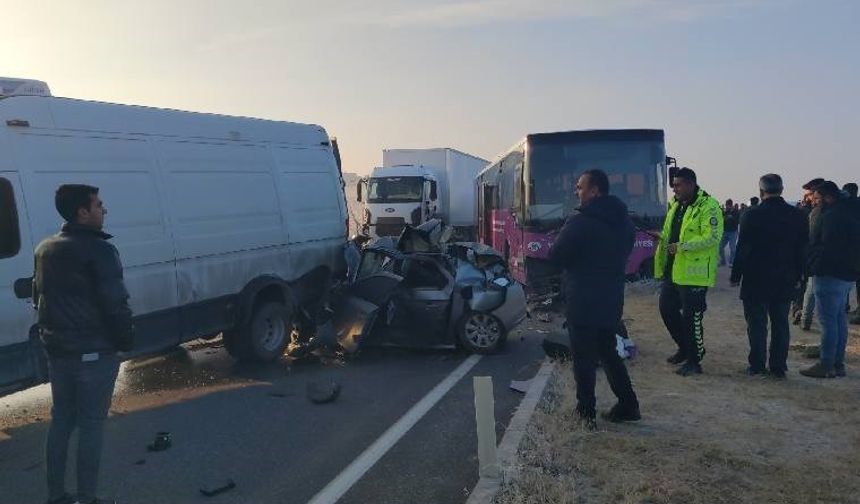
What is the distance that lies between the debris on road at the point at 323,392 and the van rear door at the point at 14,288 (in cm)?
237

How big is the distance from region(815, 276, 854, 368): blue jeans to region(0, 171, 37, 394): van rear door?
→ 7.06 metres

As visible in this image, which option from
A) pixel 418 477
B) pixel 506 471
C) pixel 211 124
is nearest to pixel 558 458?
pixel 506 471

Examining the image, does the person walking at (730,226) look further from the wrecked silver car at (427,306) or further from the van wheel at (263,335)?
the van wheel at (263,335)

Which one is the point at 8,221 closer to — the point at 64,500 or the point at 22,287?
the point at 22,287

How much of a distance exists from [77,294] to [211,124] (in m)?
4.52

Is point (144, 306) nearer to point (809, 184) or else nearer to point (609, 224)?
point (609, 224)

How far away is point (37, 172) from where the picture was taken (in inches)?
251

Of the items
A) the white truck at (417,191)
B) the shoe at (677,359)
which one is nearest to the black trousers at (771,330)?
the shoe at (677,359)

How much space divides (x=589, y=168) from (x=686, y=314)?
6018 mm

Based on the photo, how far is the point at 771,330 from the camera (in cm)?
721

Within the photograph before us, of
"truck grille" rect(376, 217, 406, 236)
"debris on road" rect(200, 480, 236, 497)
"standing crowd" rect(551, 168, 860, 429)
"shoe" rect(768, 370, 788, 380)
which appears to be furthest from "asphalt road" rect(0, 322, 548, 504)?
"truck grille" rect(376, 217, 406, 236)

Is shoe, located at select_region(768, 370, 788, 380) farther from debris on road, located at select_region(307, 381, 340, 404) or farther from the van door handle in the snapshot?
the van door handle

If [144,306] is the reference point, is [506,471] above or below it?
below

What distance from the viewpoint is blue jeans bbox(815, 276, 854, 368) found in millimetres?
7281
